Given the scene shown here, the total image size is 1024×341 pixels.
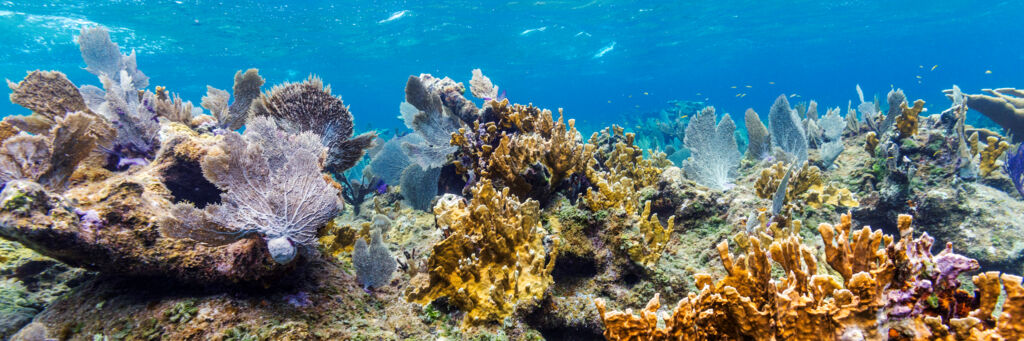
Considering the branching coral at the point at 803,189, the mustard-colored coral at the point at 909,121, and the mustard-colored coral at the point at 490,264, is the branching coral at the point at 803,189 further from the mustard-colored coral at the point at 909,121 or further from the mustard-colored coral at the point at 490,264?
the mustard-colored coral at the point at 490,264

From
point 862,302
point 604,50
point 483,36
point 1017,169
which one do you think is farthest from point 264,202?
point 604,50

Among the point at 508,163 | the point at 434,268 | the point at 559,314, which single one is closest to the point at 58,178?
the point at 434,268

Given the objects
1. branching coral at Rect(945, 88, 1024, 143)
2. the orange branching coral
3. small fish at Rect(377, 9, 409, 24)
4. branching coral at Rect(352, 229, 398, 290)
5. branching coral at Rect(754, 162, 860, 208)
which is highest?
small fish at Rect(377, 9, 409, 24)

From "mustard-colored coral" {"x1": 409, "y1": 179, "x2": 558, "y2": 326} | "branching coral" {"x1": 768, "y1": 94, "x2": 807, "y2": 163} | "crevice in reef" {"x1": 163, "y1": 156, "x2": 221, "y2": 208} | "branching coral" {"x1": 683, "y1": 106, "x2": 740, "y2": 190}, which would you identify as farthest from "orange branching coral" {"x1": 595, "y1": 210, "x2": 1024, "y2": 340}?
"branching coral" {"x1": 768, "y1": 94, "x2": 807, "y2": 163}

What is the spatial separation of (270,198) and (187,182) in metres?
1.83

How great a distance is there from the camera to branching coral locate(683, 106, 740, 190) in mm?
4707

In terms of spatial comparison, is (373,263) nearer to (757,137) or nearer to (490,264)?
(490,264)

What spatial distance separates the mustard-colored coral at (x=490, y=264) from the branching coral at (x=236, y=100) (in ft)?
11.9

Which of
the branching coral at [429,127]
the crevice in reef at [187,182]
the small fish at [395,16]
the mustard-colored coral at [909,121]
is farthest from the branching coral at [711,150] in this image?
the small fish at [395,16]

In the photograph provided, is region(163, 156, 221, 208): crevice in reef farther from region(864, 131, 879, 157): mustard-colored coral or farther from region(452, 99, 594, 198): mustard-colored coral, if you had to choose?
region(864, 131, 879, 157): mustard-colored coral

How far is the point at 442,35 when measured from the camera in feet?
106

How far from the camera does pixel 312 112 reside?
381cm

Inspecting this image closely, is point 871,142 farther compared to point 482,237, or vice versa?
point 871,142

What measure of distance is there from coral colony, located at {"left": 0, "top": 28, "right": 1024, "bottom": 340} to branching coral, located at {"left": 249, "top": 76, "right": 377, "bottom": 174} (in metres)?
0.02
